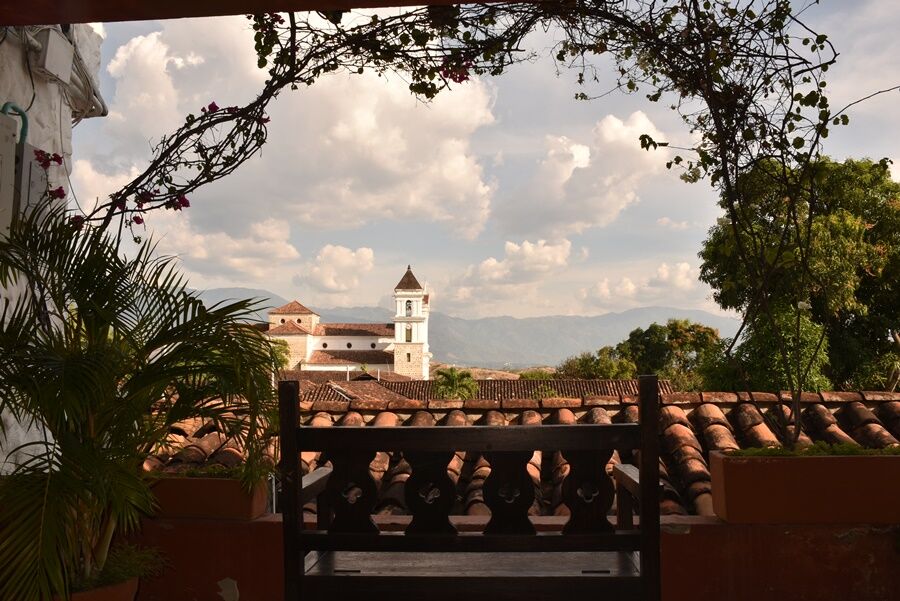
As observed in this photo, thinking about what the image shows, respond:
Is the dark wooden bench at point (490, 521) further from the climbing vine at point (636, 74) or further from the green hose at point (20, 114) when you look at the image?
the green hose at point (20, 114)

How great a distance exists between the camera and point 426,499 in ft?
6.32

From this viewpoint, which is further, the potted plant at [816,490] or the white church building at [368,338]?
the white church building at [368,338]

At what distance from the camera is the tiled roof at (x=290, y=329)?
62.7 m

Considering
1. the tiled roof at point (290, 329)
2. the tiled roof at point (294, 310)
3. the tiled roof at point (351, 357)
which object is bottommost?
the tiled roof at point (351, 357)

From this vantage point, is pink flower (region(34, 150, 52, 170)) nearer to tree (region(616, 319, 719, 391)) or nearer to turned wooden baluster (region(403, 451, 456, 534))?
turned wooden baluster (region(403, 451, 456, 534))

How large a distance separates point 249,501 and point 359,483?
561 mm

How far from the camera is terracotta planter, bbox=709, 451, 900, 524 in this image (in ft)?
7.25

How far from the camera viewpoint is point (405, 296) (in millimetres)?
67438

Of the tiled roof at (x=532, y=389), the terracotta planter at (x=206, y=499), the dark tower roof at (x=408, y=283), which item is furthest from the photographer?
the dark tower roof at (x=408, y=283)

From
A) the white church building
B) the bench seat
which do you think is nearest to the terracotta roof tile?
the bench seat

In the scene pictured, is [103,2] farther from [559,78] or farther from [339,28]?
[559,78]

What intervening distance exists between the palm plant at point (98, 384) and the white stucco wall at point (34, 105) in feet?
2.29

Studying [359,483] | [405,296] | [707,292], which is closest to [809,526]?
[359,483]

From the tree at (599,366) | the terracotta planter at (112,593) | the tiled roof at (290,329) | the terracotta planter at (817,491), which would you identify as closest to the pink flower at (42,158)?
the terracotta planter at (112,593)
